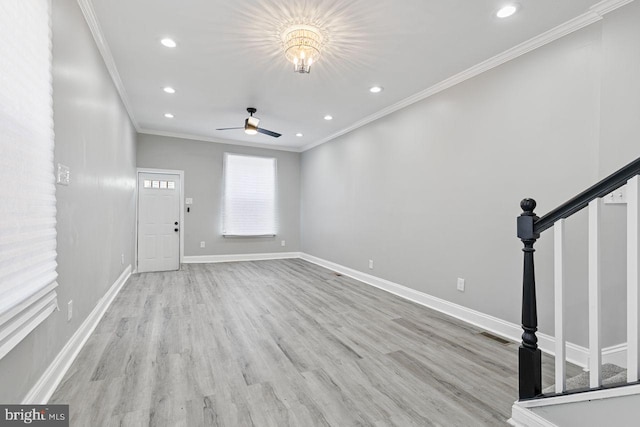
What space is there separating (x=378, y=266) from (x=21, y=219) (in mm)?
3996

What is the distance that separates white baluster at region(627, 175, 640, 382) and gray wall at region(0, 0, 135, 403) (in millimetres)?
2703

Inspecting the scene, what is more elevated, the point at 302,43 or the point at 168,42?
the point at 168,42

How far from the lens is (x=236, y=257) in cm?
666

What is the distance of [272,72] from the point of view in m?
3.32

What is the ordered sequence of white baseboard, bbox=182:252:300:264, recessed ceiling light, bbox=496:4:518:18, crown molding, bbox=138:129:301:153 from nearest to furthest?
recessed ceiling light, bbox=496:4:518:18, crown molding, bbox=138:129:301:153, white baseboard, bbox=182:252:300:264

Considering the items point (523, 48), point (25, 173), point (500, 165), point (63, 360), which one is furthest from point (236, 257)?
point (523, 48)

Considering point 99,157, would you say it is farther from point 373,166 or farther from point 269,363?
point 373,166

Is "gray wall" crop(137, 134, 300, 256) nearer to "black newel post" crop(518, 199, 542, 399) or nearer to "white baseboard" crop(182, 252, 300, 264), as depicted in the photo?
"white baseboard" crop(182, 252, 300, 264)

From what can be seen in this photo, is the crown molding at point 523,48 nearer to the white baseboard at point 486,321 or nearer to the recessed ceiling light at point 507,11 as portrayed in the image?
the recessed ceiling light at point 507,11

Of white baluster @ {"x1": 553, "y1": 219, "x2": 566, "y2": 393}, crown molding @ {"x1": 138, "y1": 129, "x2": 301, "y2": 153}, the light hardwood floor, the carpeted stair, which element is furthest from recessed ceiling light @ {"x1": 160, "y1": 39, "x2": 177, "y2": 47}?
the carpeted stair

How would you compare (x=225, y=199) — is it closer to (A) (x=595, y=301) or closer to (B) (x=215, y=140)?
(B) (x=215, y=140)

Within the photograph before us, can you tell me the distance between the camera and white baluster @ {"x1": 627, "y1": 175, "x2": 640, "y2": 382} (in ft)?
3.79

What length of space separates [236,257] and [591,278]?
6256 mm

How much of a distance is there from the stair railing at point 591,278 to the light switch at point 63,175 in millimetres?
2890
